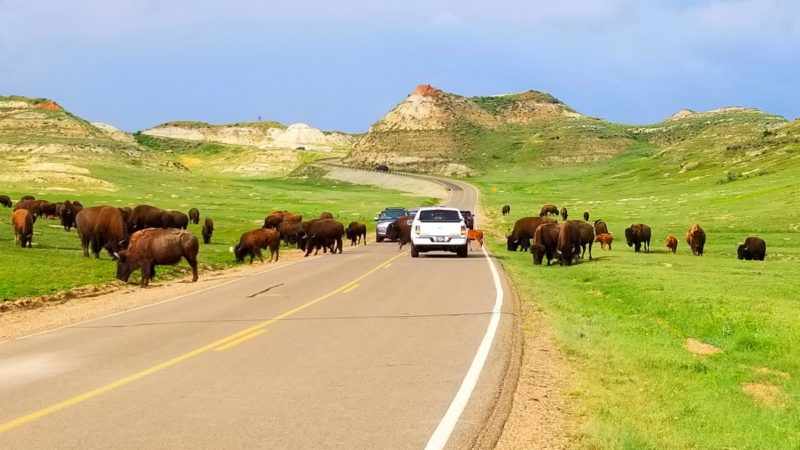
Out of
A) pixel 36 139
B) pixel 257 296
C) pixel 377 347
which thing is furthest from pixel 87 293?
pixel 36 139

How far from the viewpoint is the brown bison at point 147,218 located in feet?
125

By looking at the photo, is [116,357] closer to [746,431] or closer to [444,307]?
[444,307]

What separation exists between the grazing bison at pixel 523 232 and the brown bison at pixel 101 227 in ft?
56.7

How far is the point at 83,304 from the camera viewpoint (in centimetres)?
2050

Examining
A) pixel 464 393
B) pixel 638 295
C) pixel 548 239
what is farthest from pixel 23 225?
pixel 464 393

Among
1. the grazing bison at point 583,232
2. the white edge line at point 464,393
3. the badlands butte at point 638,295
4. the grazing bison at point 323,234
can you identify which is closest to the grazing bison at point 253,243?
the badlands butte at point 638,295

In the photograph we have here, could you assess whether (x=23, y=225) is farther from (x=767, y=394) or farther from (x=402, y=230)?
(x=767, y=394)

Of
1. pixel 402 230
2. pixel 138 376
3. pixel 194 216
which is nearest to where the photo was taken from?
pixel 138 376

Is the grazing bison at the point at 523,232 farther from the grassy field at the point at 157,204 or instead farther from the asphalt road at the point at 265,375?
the asphalt road at the point at 265,375

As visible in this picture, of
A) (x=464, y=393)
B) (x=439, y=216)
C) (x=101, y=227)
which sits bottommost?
(x=464, y=393)

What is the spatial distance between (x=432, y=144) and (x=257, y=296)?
173 meters

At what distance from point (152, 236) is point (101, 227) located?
5.82 metres

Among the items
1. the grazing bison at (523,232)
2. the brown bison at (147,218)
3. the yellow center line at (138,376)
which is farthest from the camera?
the brown bison at (147,218)

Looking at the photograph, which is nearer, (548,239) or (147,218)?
(548,239)
